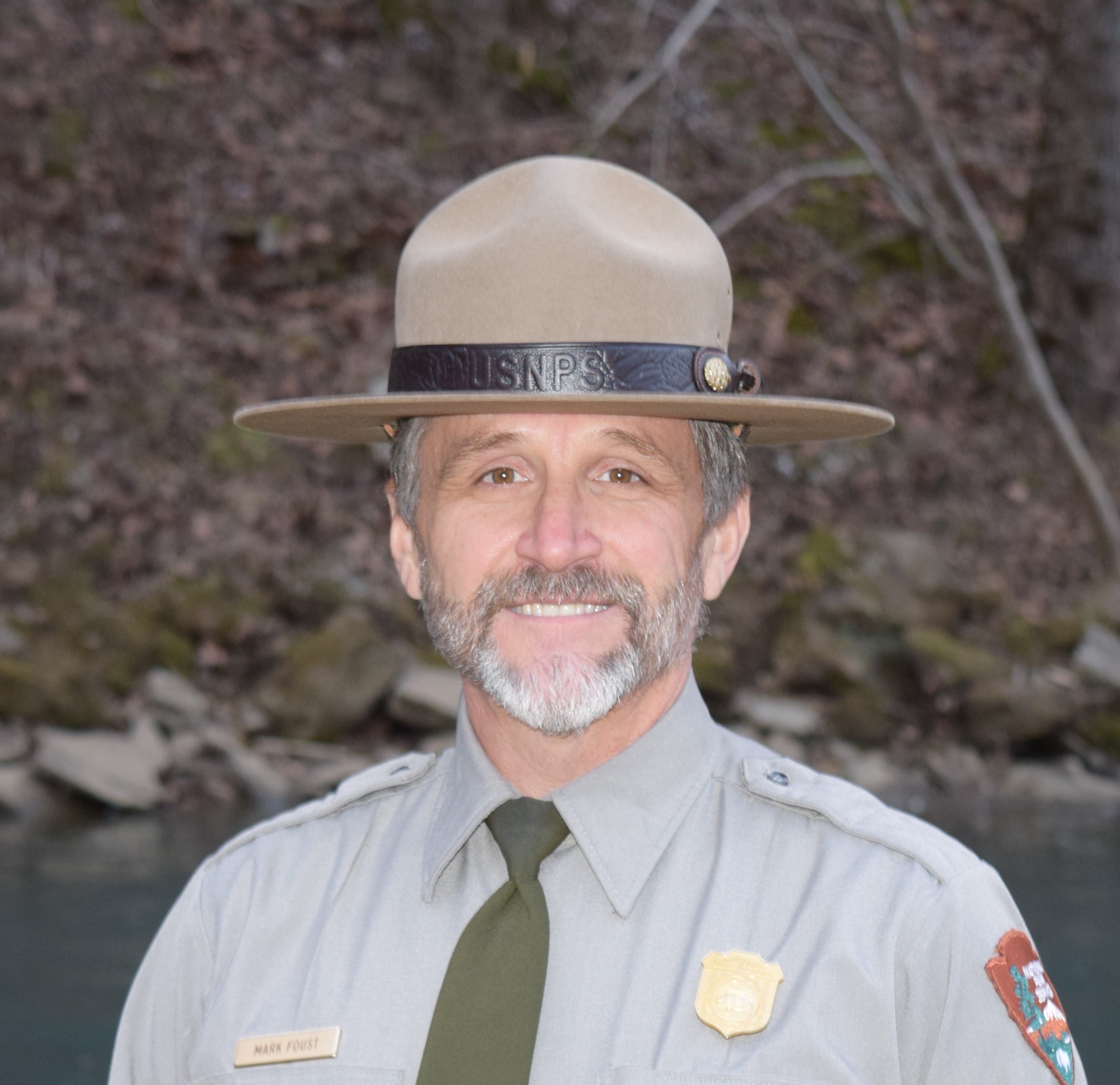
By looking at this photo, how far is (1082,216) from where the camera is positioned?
1245 cm

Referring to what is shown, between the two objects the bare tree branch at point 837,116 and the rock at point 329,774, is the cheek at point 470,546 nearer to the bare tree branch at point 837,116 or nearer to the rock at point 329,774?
the rock at point 329,774

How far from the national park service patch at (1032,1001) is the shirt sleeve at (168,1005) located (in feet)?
3.61

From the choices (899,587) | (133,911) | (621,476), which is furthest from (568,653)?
→ (899,587)

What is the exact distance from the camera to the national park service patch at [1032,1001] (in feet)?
6.15

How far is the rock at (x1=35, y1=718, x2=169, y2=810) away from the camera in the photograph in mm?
8500

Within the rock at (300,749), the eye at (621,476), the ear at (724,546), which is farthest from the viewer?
the rock at (300,749)

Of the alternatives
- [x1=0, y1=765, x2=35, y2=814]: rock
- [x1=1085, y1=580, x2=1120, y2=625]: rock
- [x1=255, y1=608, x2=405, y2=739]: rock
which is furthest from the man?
[x1=1085, y1=580, x2=1120, y2=625]: rock

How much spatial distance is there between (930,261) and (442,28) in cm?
531

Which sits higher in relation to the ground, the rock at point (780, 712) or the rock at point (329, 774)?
the rock at point (780, 712)

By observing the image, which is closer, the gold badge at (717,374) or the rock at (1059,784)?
the gold badge at (717,374)

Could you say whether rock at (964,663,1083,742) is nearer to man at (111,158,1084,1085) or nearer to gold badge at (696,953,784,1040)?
man at (111,158,1084,1085)

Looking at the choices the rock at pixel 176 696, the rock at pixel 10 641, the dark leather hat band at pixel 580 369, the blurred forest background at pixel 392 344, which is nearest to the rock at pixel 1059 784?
the blurred forest background at pixel 392 344

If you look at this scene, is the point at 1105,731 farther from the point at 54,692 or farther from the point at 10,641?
the point at 10,641

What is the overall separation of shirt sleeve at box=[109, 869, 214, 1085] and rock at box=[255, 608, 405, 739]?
685 centimetres
